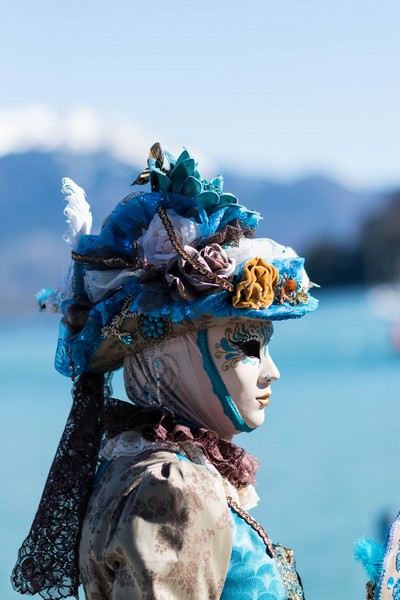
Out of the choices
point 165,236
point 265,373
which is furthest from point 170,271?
point 265,373

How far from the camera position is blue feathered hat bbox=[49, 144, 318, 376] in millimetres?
1841

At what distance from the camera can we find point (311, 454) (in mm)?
10461

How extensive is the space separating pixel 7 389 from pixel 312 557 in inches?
569

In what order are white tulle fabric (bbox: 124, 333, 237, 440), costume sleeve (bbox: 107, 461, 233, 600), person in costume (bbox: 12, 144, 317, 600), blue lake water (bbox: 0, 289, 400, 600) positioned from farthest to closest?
blue lake water (bbox: 0, 289, 400, 600), white tulle fabric (bbox: 124, 333, 237, 440), person in costume (bbox: 12, 144, 317, 600), costume sleeve (bbox: 107, 461, 233, 600)

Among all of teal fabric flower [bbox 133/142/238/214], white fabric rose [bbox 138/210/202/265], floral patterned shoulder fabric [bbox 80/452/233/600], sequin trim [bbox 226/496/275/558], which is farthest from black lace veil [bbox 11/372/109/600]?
teal fabric flower [bbox 133/142/238/214]

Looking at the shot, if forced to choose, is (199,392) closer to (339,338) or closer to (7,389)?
(7,389)

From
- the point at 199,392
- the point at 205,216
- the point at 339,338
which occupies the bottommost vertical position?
the point at 199,392

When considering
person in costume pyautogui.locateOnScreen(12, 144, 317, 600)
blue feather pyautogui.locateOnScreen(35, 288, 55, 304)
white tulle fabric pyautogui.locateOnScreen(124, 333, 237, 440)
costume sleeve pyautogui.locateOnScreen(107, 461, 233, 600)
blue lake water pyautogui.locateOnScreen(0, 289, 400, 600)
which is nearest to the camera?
costume sleeve pyautogui.locateOnScreen(107, 461, 233, 600)

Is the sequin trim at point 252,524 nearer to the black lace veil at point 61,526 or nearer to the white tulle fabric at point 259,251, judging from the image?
the black lace veil at point 61,526

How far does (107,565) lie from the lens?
5.60 feet

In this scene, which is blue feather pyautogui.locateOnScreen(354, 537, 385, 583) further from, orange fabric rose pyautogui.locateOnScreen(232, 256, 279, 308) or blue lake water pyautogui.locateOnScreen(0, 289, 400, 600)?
orange fabric rose pyautogui.locateOnScreen(232, 256, 279, 308)

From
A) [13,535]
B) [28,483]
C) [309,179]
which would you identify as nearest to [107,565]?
[13,535]

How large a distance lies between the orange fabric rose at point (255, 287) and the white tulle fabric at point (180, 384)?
0.42 ft

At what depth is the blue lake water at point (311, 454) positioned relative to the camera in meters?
6.64
